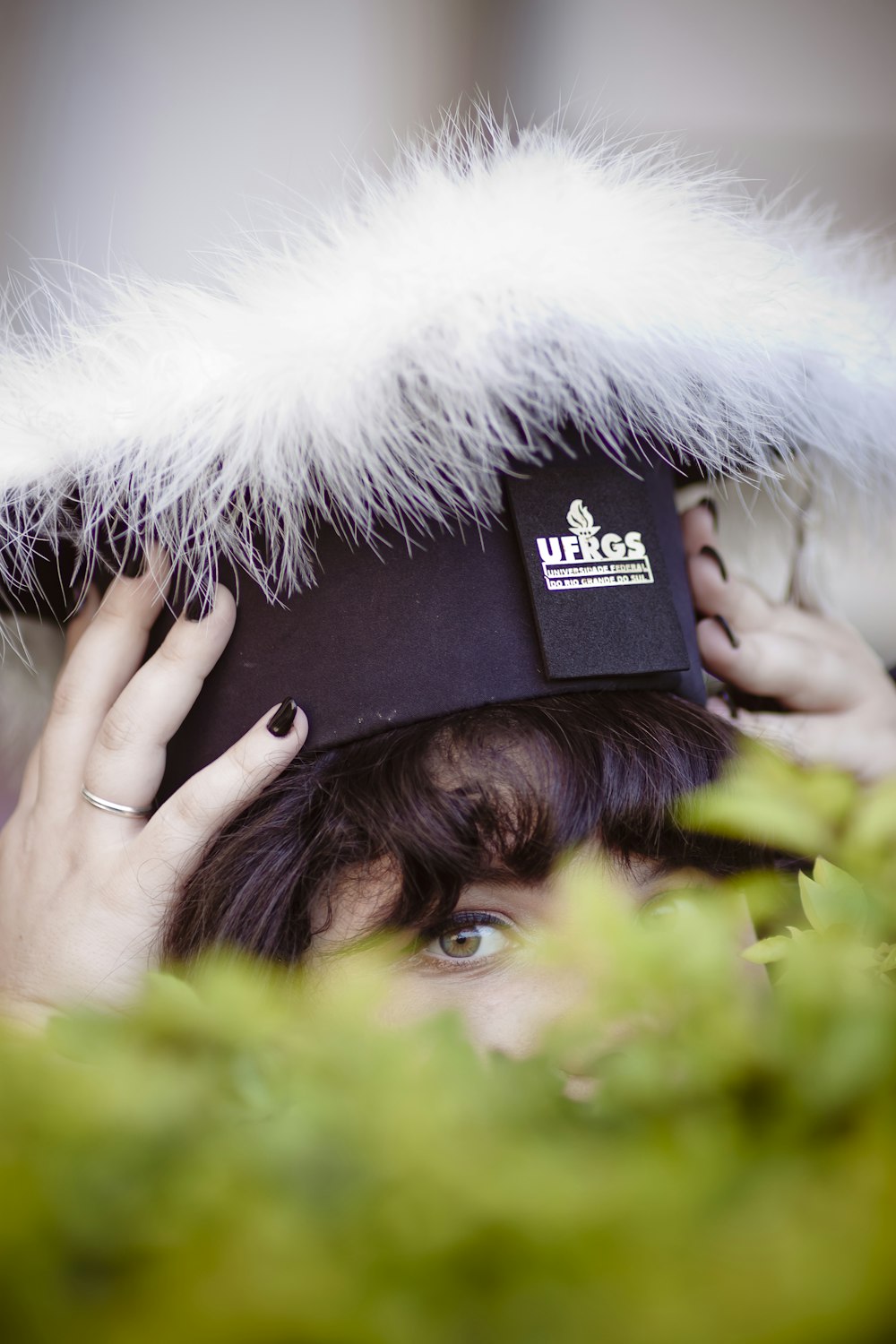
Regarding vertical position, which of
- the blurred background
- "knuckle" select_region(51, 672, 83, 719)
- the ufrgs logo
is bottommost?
"knuckle" select_region(51, 672, 83, 719)

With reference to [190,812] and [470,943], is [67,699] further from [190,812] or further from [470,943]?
[470,943]

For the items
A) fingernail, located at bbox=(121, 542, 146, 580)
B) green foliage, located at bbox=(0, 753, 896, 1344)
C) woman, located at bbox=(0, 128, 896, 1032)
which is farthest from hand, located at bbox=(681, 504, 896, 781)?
green foliage, located at bbox=(0, 753, 896, 1344)

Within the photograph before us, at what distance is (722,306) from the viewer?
0.85m

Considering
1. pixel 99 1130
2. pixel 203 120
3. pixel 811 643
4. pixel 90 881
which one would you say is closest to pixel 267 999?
pixel 99 1130

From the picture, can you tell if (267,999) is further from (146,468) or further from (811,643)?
(811,643)

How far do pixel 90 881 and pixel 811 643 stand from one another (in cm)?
86

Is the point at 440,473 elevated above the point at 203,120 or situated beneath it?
situated beneath

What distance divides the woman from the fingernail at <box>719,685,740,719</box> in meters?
0.18

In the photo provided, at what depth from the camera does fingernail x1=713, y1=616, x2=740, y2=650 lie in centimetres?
114

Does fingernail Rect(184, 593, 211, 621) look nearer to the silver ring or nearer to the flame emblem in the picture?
the silver ring

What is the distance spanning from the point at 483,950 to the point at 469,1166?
0.69 m

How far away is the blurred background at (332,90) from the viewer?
91.0 inches

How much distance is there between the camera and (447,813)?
873mm

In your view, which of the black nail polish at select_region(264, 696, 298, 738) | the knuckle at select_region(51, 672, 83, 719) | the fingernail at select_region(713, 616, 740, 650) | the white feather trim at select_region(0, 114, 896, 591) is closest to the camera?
the white feather trim at select_region(0, 114, 896, 591)
